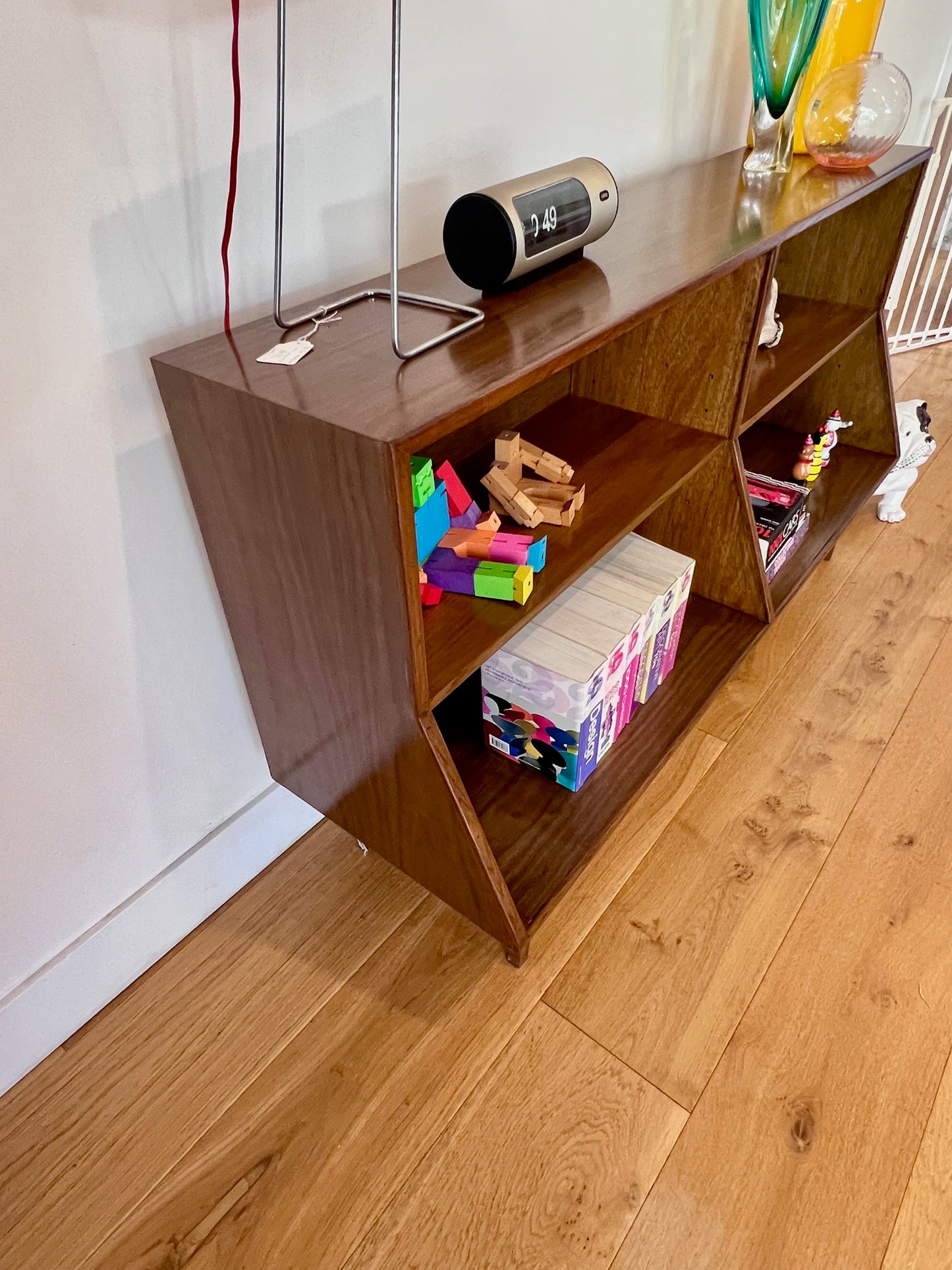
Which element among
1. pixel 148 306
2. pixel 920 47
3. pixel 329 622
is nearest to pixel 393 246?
pixel 148 306

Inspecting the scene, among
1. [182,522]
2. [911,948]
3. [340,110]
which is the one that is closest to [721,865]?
[911,948]

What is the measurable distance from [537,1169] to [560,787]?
497 millimetres

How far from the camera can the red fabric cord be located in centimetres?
72

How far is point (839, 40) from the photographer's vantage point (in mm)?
1489

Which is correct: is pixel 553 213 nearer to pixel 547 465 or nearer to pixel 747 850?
pixel 547 465

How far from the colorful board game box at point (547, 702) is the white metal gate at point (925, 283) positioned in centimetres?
243

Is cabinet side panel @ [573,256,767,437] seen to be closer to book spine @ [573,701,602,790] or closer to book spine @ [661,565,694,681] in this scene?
book spine @ [661,565,694,681]

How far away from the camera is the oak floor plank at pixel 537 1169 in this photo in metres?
0.89

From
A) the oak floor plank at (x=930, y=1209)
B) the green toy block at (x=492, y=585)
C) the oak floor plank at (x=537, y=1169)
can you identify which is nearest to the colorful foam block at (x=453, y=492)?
the green toy block at (x=492, y=585)

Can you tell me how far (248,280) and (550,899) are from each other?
2.82 feet

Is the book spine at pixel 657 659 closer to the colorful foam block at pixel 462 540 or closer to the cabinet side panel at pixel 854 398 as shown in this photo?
the colorful foam block at pixel 462 540

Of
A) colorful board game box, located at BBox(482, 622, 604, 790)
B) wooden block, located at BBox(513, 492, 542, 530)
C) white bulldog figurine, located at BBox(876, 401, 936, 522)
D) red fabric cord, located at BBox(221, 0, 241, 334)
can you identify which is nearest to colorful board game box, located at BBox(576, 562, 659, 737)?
colorful board game box, located at BBox(482, 622, 604, 790)

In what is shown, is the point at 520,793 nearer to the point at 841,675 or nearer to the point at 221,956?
the point at 221,956

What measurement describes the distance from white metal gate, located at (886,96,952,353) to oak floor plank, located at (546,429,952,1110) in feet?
4.96
